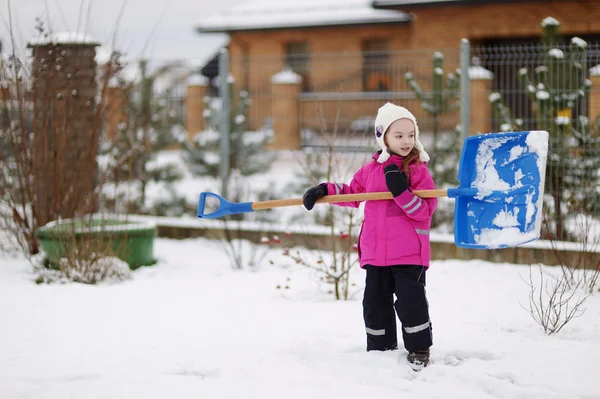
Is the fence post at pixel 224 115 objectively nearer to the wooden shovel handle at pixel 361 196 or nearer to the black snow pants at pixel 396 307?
the wooden shovel handle at pixel 361 196

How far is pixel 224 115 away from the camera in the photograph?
27.6ft

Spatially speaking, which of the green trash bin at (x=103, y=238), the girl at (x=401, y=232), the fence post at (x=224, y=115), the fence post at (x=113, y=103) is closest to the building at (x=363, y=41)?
the fence post at (x=224, y=115)

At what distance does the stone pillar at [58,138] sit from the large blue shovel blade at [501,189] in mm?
3738

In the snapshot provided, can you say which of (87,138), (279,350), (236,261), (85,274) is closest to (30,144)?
(87,138)

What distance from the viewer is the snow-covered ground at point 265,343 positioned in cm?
367

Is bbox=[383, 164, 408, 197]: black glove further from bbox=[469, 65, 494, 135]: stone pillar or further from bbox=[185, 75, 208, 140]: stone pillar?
bbox=[185, 75, 208, 140]: stone pillar

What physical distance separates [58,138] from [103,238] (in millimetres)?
Answer: 1028

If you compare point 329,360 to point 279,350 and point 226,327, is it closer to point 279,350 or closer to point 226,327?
point 279,350

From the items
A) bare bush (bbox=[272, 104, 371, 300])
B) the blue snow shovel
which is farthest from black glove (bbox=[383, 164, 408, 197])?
bare bush (bbox=[272, 104, 371, 300])

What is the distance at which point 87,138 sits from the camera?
745cm

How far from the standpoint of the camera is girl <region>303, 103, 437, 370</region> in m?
3.96

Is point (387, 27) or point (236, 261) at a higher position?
point (387, 27)

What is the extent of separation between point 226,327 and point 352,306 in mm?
935

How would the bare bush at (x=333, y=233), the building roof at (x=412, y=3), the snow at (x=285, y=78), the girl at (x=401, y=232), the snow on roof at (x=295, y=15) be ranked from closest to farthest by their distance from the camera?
the girl at (x=401, y=232)
the bare bush at (x=333, y=233)
the snow at (x=285, y=78)
the building roof at (x=412, y=3)
the snow on roof at (x=295, y=15)
